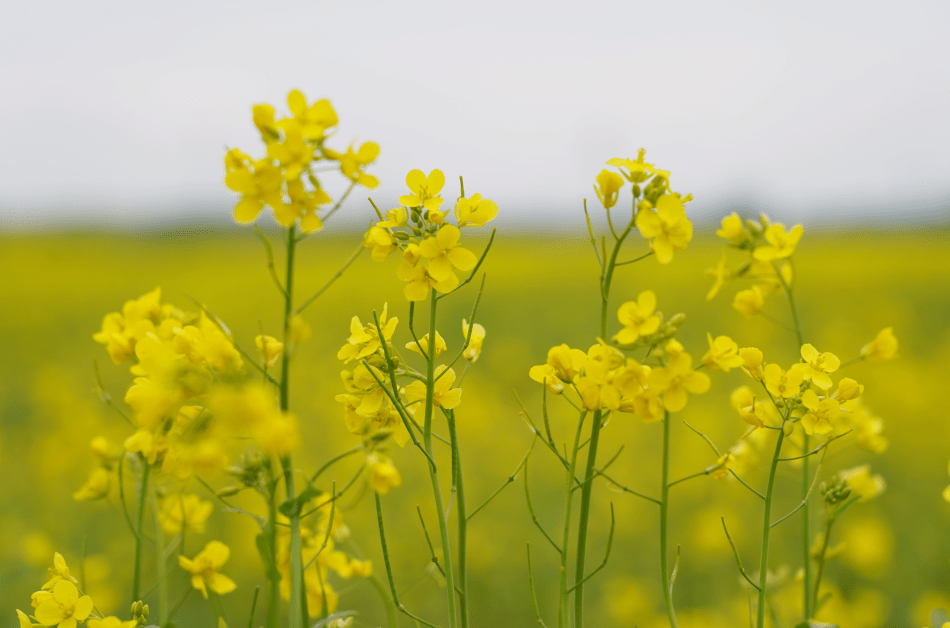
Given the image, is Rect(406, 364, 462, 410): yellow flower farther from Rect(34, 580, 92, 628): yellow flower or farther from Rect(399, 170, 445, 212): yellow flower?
Rect(34, 580, 92, 628): yellow flower

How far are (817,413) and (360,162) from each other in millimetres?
859

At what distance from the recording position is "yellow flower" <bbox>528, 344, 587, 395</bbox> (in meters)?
1.01

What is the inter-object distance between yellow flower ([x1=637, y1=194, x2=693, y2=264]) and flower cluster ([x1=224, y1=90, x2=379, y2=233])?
1.47ft

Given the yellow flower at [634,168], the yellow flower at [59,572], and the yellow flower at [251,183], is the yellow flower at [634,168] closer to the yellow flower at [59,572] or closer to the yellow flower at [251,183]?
the yellow flower at [251,183]

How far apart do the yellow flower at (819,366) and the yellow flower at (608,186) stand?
0.43 metres

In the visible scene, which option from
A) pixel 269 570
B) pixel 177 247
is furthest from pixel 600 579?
pixel 177 247

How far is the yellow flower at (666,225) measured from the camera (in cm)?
98

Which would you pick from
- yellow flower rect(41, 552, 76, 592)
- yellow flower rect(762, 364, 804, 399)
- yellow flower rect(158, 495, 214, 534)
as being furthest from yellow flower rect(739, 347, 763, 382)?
yellow flower rect(41, 552, 76, 592)

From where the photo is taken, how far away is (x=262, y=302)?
10.6 m

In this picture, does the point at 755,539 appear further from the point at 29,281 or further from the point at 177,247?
the point at 177,247

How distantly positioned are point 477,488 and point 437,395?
3190mm

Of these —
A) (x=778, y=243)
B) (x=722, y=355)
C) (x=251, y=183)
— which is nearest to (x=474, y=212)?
(x=251, y=183)

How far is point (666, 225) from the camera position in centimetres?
99

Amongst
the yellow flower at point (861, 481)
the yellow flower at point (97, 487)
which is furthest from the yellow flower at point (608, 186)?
the yellow flower at point (97, 487)
